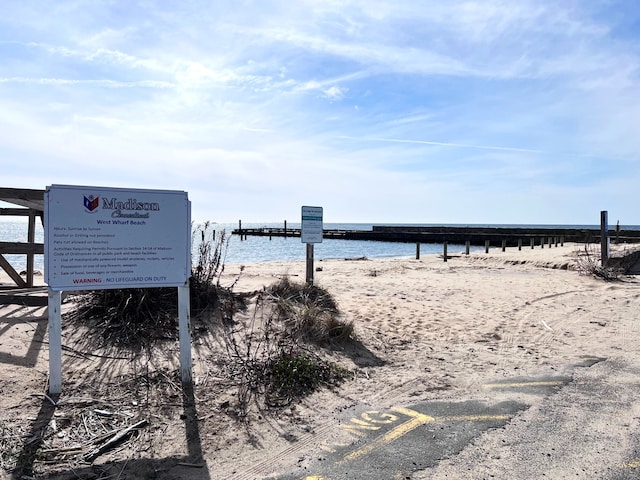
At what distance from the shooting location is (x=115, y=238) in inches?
169

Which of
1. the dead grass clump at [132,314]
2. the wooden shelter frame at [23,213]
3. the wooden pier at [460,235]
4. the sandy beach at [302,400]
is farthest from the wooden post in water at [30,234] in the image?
the wooden pier at [460,235]

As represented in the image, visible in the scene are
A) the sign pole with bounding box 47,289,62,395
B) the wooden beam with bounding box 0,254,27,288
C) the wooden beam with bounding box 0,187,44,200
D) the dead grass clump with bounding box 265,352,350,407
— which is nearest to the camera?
the sign pole with bounding box 47,289,62,395

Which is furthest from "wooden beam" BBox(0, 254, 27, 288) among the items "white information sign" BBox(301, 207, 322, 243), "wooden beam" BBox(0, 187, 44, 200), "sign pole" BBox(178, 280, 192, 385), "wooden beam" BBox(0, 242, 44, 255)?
"white information sign" BBox(301, 207, 322, 243)

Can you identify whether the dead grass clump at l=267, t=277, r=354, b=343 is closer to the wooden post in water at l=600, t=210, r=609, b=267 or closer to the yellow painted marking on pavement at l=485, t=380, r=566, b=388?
the yellow painted marking on pavement at l=485, t=380, r=566, b=388

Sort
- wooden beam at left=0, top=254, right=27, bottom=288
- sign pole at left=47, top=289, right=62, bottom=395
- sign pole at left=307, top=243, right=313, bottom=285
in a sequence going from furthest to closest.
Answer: sign pole at left=307, top=243, right=313, bottom=285 → wooden beam at left=0, top=254, right=27, bottom=288 → sign pole at left=47, top=289, right=62, bottom=395

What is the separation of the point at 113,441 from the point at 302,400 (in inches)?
64.2

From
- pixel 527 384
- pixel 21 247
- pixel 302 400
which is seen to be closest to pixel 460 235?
pixel 527 384

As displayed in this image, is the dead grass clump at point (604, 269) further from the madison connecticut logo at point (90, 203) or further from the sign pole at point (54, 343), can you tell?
the sign pole at point (54, 343)

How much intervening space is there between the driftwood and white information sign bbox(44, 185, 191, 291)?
1174 mm

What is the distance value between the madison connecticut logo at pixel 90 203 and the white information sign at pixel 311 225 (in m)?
4.22

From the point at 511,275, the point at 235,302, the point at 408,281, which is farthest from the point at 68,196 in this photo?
the point at 511,275

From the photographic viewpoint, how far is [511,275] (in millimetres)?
14945

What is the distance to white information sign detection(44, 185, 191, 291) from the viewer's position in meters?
4.07

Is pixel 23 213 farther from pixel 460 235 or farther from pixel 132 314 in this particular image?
pixel 460 235
